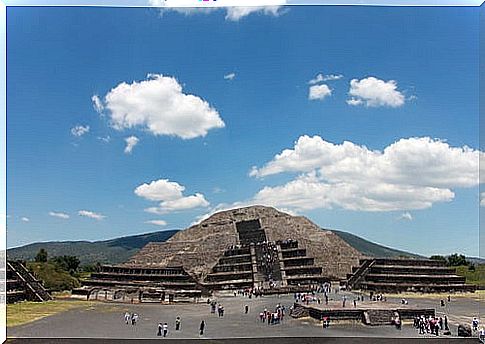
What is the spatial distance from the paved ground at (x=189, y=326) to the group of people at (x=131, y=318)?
0.11m

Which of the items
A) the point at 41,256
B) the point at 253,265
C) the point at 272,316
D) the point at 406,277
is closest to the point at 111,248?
the point at 41,256

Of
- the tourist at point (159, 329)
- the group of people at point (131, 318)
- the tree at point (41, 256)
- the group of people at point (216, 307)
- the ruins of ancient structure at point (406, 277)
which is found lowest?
the tourist at point (159, 329)

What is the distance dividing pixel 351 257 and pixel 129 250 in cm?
666

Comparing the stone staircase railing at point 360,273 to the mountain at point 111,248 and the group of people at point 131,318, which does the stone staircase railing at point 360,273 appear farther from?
the group of people at point 131,318

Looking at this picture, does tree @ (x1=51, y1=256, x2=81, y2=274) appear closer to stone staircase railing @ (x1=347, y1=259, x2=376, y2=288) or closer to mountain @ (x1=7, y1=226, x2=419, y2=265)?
mountain @ (x1=7, y1=226, x2=419, y2=265)

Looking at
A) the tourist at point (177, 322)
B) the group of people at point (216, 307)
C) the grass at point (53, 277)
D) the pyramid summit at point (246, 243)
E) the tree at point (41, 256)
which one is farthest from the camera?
the pyramid summit at point (246, 243)

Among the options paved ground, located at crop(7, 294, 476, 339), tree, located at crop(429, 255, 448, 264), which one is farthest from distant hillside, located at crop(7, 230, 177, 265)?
tree, located at crop(429, 255, 448, 264)

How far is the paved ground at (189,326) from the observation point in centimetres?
1447

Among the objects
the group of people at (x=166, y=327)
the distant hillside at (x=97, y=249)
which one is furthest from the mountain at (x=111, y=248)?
the group of people at (x=166, y=327)

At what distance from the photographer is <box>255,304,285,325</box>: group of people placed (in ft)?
50.7

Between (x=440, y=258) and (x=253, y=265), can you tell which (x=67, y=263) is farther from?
(x=440, y=258)

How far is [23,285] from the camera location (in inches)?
696

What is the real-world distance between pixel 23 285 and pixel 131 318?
11.2 ft

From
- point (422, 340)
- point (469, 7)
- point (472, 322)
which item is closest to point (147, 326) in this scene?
point (422, 340)
